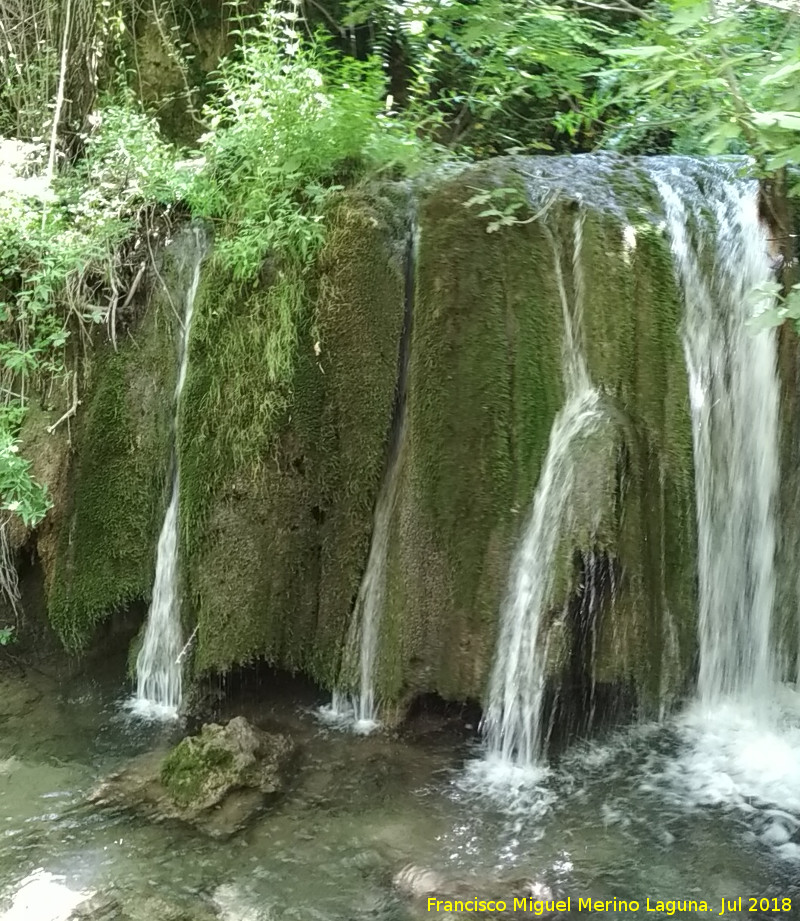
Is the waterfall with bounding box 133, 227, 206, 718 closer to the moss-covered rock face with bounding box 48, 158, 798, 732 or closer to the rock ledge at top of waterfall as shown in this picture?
the moss-covered rock face with bounding box 48, 158, 798, 732

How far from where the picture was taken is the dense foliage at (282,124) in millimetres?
3680

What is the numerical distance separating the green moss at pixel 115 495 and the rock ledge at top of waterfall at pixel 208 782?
113 centimetres

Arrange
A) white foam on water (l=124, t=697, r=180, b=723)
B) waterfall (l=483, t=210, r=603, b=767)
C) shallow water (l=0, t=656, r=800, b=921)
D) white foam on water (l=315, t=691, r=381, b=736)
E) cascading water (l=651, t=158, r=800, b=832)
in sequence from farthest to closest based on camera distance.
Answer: white foam on water (l=124, t=697, r=180, b=723) → white foam on water (l=315, t=691, r=381, b=736) → cascading water (l=651, t=158, r=800, b=832) → waterfall (l=483, t=210, r=603, b=767) → shallow water (l=0, t=656, r=800, b=921)

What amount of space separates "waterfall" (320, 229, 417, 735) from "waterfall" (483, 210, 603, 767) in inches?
24.9

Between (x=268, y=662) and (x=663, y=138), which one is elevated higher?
(x=663, y=138)

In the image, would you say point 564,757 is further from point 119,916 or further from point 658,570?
point 119,916

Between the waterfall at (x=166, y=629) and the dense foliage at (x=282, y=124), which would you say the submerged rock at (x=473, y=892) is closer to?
the waterfall at (x=166, y=629)

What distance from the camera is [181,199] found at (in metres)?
4.40

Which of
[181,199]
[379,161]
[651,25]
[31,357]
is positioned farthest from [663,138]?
[31,357]

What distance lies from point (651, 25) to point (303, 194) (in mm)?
1798

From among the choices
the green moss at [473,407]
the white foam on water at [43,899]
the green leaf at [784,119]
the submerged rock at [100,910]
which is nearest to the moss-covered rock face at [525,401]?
the green moss at [473,407]

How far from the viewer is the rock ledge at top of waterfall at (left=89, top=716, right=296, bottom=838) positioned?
331cm

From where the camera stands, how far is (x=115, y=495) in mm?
4480

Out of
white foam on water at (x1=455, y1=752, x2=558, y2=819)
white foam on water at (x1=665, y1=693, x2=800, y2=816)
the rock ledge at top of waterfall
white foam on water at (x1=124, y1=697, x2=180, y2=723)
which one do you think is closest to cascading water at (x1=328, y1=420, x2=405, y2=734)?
the rock ledge at top of waterfall
